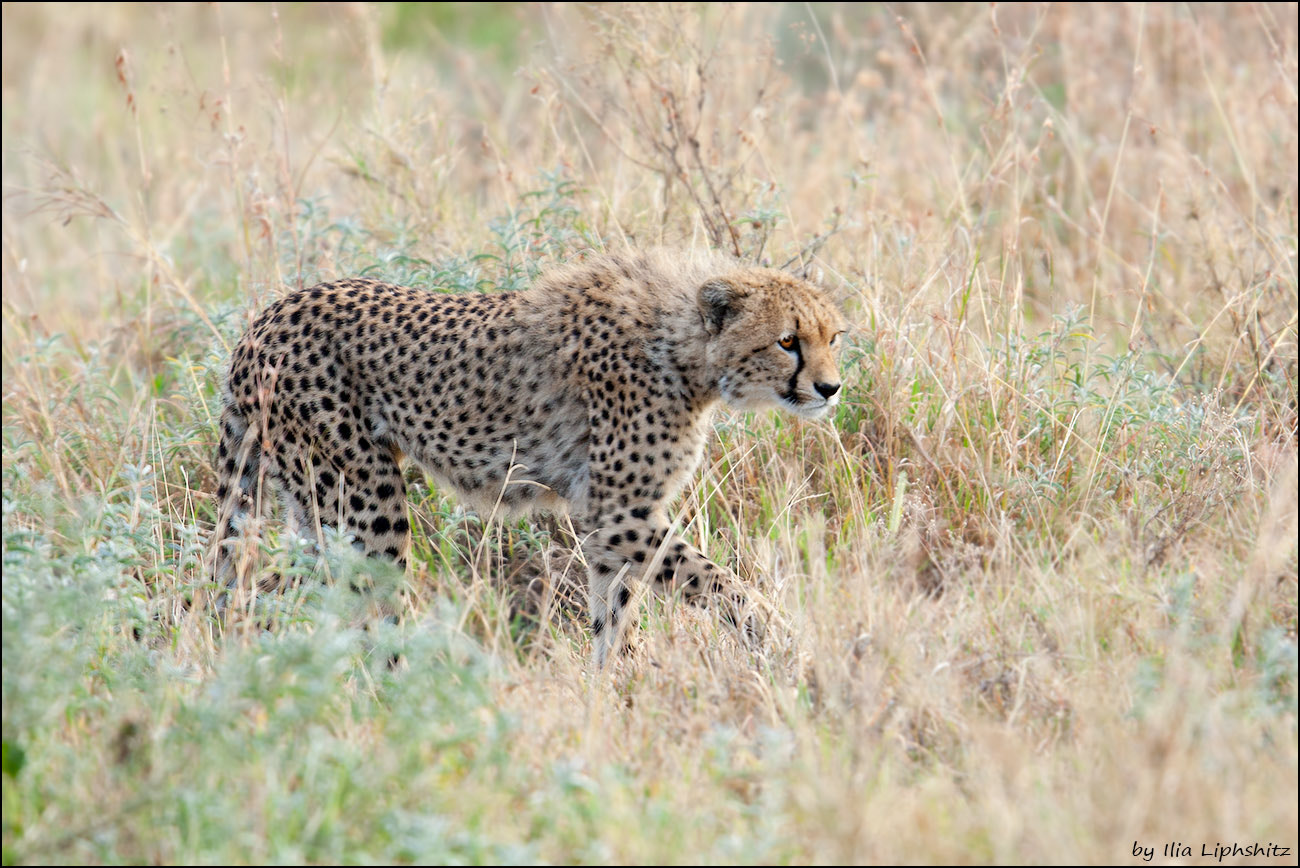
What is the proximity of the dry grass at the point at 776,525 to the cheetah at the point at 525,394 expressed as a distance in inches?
8.2

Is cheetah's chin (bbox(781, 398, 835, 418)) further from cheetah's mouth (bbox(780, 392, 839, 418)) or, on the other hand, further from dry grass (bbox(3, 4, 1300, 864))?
dry grass (bbox(3, 4, 1300, 864))

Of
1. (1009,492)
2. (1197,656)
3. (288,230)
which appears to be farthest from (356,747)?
(288,230)

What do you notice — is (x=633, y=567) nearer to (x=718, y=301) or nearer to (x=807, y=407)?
(x=807, y=407)

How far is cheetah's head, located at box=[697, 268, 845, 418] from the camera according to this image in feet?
12.4

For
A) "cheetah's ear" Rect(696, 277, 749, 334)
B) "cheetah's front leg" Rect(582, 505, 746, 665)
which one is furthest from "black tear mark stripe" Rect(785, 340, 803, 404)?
"cheetah's front leg" Rect(582, 505, 746, 665)

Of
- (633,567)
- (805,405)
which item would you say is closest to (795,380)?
(805,405)

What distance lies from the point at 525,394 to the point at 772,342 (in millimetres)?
741

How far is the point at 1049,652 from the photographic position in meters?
3.06

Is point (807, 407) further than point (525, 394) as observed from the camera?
No

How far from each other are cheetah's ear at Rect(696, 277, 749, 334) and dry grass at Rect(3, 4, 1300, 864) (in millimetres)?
538

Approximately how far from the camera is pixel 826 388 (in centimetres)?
373

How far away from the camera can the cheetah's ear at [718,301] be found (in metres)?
3.88

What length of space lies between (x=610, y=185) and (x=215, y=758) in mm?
3495

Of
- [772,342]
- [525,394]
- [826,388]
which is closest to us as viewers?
[826,388]
